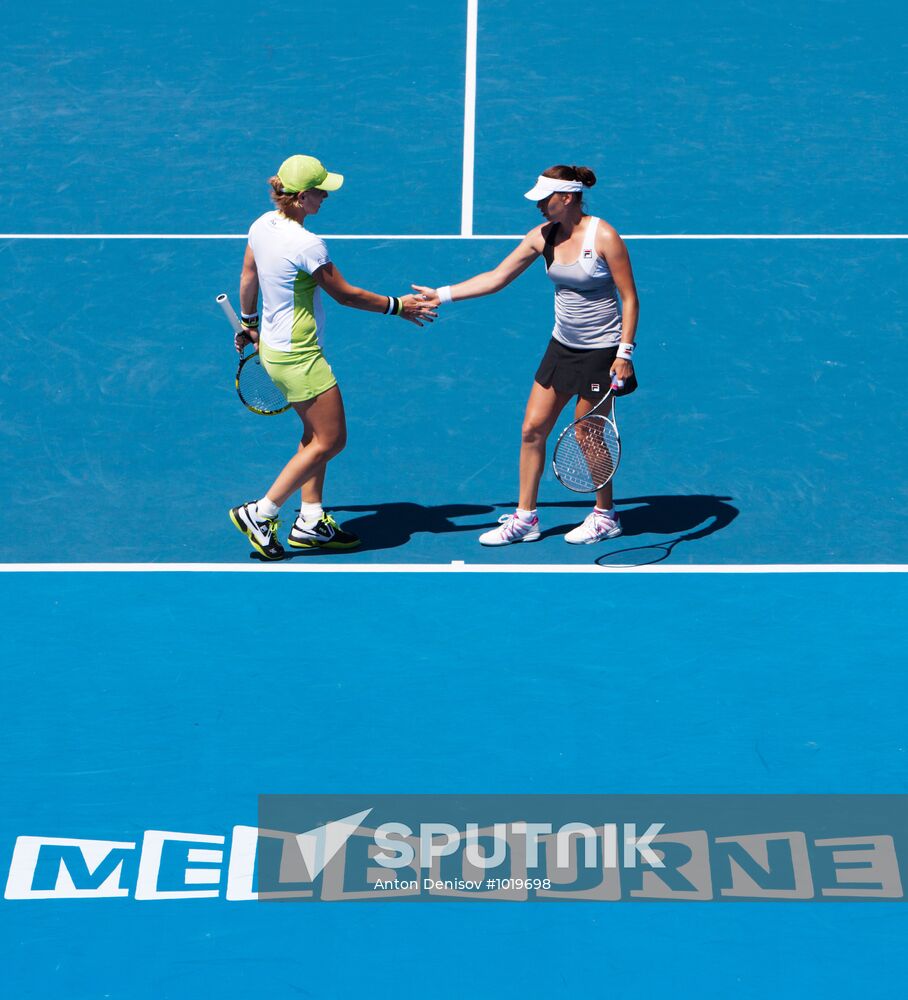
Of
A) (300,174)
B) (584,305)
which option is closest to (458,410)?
(584,305)

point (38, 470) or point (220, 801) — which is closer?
point (220, 801)

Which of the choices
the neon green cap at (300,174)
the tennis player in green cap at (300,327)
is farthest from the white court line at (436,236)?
the neon green cap at (300,174)

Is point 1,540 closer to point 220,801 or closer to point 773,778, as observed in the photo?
point 220,801

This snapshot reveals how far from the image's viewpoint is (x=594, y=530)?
31.5 ft

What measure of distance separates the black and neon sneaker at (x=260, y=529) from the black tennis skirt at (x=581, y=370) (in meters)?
1.77

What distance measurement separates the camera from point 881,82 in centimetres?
1533

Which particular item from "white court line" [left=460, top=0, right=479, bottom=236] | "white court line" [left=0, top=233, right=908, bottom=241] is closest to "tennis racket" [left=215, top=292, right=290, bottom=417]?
"white court line" [left=0, top=233, right=908, bottom=241]

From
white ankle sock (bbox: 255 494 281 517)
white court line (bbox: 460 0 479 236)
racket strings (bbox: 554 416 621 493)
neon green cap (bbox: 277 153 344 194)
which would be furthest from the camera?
white court line (bbox: 460 0 479 236)

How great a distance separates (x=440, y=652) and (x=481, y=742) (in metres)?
0.84

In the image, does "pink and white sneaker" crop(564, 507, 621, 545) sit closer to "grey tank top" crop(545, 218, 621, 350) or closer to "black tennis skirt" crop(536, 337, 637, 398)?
"black tennis skirt" crop(536, 337, 637, 398)

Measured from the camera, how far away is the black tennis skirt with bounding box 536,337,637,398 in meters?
9.22

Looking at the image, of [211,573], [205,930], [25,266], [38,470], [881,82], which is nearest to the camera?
[205,930]

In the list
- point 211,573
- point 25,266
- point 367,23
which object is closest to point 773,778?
point 211,573

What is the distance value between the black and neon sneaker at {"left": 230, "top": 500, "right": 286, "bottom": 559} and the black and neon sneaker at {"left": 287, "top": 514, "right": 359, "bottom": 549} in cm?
17
